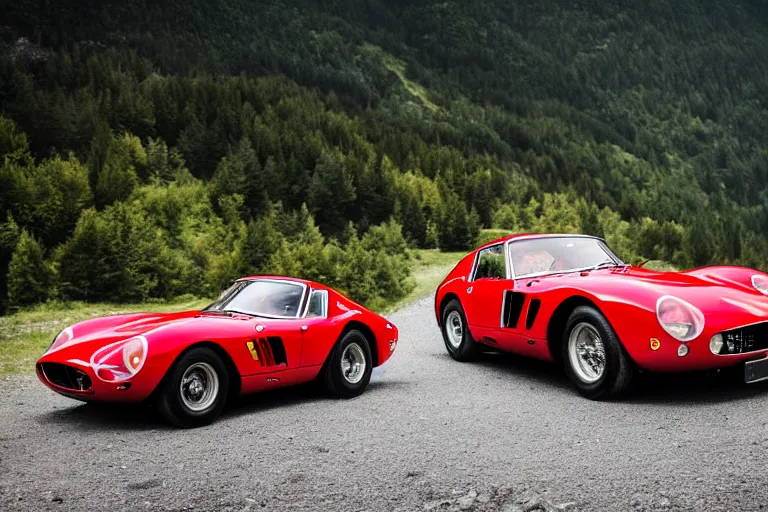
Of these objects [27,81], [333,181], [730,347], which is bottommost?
[730,347]

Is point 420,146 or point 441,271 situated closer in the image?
point 441,271

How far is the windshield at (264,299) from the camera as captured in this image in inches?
285

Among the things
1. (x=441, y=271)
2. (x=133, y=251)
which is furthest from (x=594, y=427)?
(x=133, y=251)

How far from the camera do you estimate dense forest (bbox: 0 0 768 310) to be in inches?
2089

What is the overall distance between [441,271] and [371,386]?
134 feet

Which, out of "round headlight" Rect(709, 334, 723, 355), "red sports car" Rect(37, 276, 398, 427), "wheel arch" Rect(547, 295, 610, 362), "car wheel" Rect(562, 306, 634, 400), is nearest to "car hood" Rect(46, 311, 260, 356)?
"red sports car" Rect(37, 276, 398, 427)

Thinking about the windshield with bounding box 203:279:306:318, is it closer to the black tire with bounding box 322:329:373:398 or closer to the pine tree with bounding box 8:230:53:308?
the black tire with bounding box 322:329:373:398

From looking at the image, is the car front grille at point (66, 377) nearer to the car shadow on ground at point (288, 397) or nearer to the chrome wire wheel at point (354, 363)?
the car shadow on ground at point (288, 397)

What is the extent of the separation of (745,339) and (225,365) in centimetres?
476

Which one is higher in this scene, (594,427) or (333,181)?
(333,181)

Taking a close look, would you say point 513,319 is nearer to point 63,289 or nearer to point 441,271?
point 441,271

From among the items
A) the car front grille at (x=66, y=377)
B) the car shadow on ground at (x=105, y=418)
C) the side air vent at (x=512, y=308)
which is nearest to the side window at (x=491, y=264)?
the side air vent at (x=512, y=308)

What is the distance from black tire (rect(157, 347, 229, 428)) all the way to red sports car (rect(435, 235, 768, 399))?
3373 millimetres

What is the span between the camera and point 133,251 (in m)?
50.4
